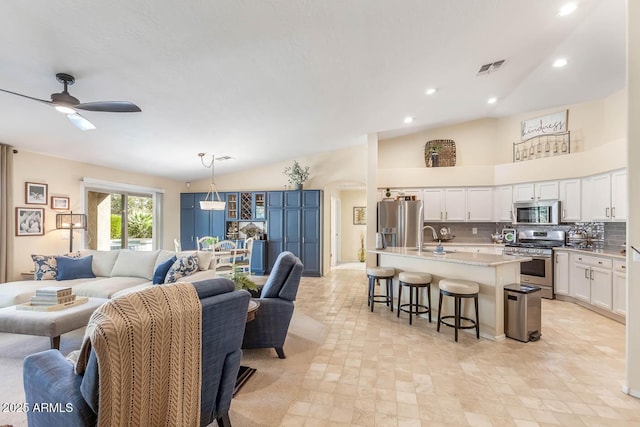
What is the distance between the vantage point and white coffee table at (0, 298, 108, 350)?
263 cm

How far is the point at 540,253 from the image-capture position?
16.6 ft

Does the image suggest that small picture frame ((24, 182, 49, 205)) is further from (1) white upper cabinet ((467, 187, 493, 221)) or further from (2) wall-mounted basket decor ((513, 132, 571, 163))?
(2) wall-mounted basket decor ((513, 132, 571, 163))

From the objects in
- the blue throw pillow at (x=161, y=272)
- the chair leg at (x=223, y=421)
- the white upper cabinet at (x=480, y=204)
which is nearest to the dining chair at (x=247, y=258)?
the blue throw pillow at (x=161, y=272)

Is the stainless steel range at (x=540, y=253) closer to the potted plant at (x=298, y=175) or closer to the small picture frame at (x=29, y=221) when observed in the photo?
the potted plant at (x=298, y=175)

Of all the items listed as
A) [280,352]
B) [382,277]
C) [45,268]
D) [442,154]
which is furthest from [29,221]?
[442,154]

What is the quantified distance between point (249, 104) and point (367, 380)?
336 cm

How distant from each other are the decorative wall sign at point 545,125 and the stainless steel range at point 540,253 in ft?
6.29

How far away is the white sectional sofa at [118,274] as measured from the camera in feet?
12.3

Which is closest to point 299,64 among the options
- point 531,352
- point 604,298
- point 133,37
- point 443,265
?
point 133,37

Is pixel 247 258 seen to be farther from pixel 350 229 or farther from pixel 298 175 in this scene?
pixel 350 229

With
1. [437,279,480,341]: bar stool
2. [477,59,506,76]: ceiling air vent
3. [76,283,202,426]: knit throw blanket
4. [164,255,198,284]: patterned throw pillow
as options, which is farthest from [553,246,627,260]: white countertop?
[164,255,198,284]: patterned throw pillow

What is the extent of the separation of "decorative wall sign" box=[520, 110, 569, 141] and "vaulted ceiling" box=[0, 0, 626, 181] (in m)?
0.27

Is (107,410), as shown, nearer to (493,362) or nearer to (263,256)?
(493,362)

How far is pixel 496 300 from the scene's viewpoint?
3.33m
